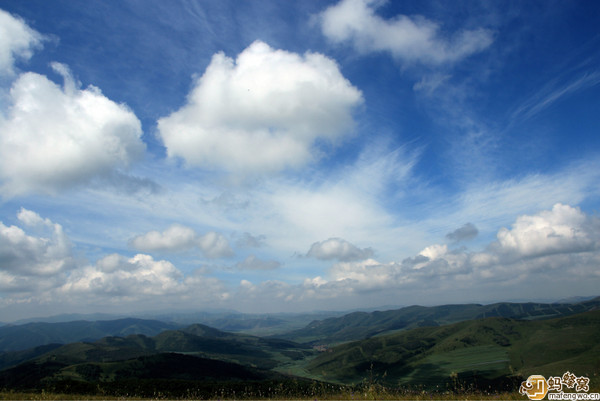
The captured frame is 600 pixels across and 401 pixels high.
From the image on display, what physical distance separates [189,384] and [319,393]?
635 ft

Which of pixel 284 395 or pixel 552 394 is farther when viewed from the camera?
pixel 284 395

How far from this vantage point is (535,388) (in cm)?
1370

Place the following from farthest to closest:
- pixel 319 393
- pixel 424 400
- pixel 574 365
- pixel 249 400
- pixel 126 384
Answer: pixel 574 365
pixel 126 384
pixel 319 393
pixel 249 400
pixel 424 400

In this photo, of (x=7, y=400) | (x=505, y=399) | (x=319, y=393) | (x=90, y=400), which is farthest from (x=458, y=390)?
(x=7, y=400)

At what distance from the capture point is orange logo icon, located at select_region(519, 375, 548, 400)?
1316 cm

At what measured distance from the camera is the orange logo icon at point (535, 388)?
43.2 ft

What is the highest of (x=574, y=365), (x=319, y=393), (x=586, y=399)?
(x=586, y=399)

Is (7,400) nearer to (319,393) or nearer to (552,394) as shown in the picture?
(319,393)

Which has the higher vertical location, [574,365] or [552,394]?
[552,394]

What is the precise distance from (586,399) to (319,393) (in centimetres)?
1407

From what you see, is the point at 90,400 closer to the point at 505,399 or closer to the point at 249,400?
the point at 249,400

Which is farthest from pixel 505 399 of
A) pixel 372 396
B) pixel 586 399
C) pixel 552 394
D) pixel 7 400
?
pixel 7 400

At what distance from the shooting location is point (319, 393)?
20859 millimetres

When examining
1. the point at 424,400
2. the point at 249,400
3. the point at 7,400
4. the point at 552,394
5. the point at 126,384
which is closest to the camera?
the point at 552,394
